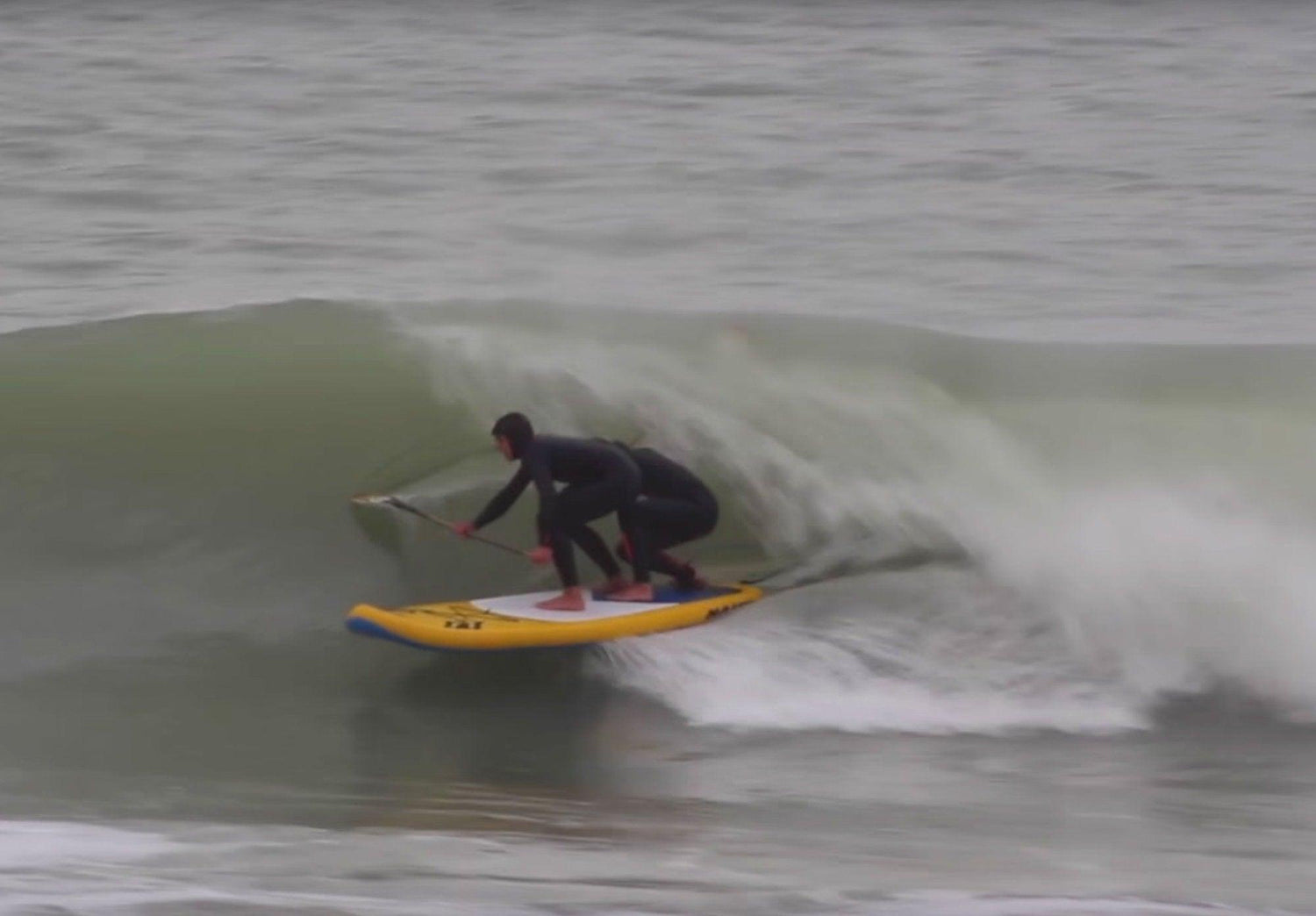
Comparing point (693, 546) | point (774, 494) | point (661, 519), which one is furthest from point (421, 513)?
point (774, 494)

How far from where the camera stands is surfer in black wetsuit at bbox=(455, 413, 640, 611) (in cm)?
915

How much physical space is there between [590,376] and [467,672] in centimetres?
279

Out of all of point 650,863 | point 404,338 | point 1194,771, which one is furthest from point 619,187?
point 650,863

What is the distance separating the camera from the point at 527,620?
914cm

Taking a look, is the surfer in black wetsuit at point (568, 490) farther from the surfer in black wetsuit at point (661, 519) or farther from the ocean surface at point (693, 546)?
the ocean surface at point (693, 546)

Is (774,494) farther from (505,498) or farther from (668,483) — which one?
(505,498)

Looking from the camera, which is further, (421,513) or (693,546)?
(693,546)

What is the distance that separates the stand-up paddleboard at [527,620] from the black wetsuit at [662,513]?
0.55ft

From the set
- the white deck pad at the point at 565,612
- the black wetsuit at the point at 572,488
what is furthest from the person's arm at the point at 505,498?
the white deck pad at the point at 565,612

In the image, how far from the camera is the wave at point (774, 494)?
30.9 ft

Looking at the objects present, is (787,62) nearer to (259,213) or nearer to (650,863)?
(259,213)

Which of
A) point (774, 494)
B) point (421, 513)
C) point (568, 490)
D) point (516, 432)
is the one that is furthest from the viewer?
point (774, 494)

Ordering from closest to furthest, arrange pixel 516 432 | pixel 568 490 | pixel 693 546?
pixel 516 432 < pixel 568 490 < pixel 693 546

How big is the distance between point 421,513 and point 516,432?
1.11 m
